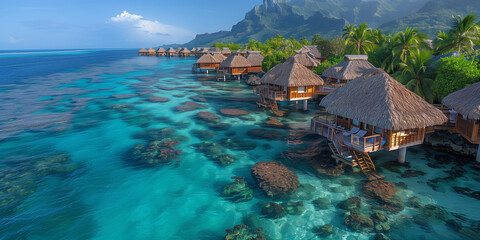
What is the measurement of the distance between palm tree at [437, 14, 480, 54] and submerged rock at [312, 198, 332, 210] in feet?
77.6

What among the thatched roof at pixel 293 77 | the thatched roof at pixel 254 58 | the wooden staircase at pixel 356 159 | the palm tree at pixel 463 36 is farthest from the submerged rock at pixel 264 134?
the thatched roof at pixel 254 58

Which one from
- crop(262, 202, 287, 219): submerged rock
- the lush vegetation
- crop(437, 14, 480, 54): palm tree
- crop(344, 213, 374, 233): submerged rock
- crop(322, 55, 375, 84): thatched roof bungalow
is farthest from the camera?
crop(322, 55, 375, 84): thatched roof bungalow

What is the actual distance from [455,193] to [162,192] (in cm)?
1571

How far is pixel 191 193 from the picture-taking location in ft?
48.7

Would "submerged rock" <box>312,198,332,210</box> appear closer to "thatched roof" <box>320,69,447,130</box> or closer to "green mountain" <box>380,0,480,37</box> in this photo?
"thatched roof" <box>320,69,447,130</box>

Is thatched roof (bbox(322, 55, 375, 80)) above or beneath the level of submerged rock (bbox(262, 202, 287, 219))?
above

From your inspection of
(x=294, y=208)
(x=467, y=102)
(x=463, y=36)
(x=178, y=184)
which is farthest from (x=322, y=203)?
(x=463, y=36)

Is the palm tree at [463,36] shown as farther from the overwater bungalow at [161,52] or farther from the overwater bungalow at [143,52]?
the overwater bungalow at [143,52]

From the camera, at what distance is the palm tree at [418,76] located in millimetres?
22484

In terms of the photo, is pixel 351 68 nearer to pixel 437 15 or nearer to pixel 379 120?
pixel 379 120

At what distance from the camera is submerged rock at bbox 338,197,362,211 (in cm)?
1280

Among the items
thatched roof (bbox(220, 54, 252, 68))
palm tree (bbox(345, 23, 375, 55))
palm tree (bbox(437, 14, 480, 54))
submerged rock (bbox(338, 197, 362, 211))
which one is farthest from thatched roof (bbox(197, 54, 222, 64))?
submerged rock (bbox(338, 197, 362, 211))

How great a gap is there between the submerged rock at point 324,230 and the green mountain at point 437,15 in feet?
440

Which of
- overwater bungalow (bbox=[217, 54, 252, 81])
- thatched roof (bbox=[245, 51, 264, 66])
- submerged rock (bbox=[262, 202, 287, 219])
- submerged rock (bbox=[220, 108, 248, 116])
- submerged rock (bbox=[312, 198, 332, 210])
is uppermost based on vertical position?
thatched roof (bbox=[245, 51, 264, 66])
